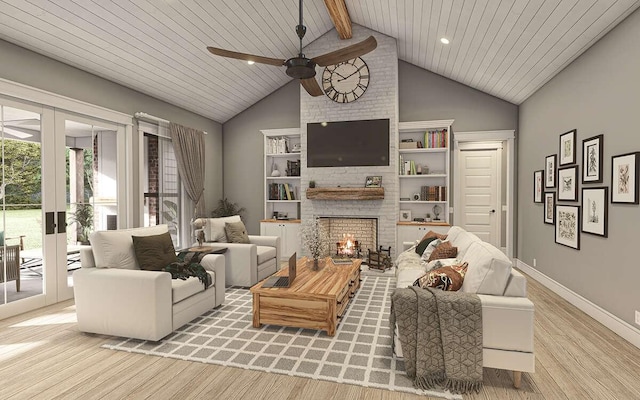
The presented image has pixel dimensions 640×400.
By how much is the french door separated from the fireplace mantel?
3.12 meters

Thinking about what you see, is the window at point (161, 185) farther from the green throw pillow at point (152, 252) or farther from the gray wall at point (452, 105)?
the gray wall at point (452, 105)

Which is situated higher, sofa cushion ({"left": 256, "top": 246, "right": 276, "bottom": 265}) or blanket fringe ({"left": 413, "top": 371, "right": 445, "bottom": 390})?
sofa cushion ({"left": 256, "top": 246, "right": 276, "bottom": 265})

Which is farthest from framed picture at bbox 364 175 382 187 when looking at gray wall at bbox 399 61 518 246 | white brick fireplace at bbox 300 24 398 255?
gray wall at bbox 399 61 518 246

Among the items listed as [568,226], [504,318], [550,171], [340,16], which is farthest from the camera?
[340,16]

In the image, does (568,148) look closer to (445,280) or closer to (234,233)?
(445,280)

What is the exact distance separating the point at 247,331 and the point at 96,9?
3.43m

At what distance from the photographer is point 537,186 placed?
5078 mm

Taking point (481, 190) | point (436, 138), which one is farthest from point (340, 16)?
point (481, 190)

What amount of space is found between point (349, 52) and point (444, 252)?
2.24 m

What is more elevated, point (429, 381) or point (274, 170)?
point (274, 170)

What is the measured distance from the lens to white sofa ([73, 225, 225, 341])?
9.45 feet

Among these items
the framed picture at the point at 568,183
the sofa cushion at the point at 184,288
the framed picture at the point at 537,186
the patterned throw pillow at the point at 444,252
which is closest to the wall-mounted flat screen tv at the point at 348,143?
the framed picture at the point at 537,186

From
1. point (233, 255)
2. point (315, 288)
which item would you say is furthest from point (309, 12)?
point (315, 288)

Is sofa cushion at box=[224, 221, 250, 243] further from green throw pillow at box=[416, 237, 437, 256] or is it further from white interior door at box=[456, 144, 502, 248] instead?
white interior door at box=[456, 144, 502, 248]
